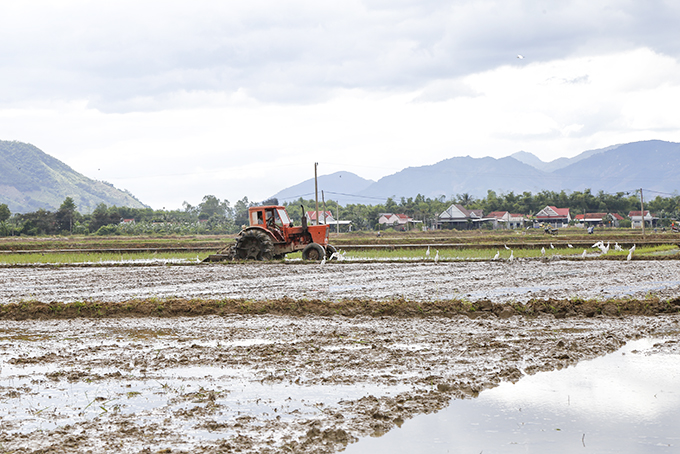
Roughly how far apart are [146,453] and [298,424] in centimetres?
112

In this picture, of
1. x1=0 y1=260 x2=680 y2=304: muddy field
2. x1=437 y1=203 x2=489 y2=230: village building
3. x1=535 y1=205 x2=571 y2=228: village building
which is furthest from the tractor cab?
x1=535 y1=205 x2=571 y2=228: village building

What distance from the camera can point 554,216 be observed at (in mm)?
117375

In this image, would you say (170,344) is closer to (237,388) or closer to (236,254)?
(237,388)

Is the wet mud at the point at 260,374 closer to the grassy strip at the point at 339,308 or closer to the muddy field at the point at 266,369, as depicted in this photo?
the muddy field at the point at 266,369

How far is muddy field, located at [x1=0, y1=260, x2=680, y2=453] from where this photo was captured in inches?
170

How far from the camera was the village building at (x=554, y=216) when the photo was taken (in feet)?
385

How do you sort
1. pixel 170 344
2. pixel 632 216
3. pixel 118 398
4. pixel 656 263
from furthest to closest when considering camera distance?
pixel 632 216 < pixel 656 263 < pixel 170 344 < pixel 118 398

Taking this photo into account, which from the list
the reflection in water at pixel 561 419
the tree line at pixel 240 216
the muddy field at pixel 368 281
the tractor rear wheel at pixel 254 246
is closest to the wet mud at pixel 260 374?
the reflection in water at pixel 561 419

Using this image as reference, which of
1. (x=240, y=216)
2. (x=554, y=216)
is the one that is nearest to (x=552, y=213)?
(x=554, y=216)

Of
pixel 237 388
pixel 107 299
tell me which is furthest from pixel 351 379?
pixel 107 299

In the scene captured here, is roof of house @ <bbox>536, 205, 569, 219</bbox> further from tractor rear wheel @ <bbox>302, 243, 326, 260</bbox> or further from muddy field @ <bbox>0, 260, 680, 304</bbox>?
tractor rear wheel @ <bbox>302, 243, 326, 260</bbox>

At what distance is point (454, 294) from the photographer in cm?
1217

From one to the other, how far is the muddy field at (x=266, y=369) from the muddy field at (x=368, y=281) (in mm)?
235

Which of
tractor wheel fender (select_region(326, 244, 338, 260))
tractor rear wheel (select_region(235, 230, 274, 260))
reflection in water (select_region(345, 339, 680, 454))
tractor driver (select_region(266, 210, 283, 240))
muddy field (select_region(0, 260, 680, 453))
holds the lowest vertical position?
reflection in water (select_region(345, 339, 680, 454))
